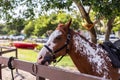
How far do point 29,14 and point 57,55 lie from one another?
27.9 feet

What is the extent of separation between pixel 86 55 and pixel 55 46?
0.54 meters

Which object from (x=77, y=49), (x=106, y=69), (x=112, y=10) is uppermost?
(x=112, y=10)

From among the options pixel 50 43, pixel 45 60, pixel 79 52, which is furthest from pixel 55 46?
pixel 79 52

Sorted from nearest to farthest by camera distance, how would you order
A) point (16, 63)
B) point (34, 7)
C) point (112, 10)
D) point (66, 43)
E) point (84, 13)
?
1. point (16, 63)
2. point (66, 43)
3. point (112, 10)
4. point (84, 13)
5. point (34, 7)

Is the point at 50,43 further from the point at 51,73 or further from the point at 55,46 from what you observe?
the point at 51,73

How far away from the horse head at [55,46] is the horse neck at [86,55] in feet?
0.47

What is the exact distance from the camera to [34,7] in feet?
A: 42.3

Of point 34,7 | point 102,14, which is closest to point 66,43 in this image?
point 102,14

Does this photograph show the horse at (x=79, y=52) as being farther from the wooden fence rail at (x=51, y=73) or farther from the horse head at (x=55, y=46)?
the wooden fence rail at (x=51, y=73)

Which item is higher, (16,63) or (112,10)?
(112,10)

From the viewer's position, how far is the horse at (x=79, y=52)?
461cm

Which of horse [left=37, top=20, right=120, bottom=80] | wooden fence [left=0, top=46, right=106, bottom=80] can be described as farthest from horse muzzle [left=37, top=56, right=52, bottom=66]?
wooden fence [left=0, top=46, right=106, bottom=80]

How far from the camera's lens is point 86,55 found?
475 cm

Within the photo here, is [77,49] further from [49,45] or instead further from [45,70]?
[45,70]
